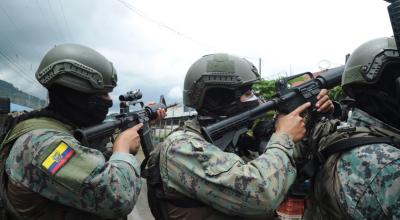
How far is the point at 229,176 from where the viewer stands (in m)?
2.09

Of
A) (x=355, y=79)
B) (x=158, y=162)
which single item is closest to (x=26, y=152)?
(x=158, y=162)

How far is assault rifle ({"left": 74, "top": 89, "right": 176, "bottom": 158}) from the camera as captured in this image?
8.35 feet

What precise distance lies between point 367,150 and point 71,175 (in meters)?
1.69

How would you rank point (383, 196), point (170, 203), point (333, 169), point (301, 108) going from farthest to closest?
point (301, 108), point (170, 203), point (333, 169), point (383, 196)

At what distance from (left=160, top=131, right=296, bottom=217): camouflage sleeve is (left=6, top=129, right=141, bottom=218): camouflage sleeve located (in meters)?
0.31

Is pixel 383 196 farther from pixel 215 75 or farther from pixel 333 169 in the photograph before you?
pixel 215 75

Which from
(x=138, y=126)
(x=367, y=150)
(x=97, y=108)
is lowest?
(x=367, y=150)

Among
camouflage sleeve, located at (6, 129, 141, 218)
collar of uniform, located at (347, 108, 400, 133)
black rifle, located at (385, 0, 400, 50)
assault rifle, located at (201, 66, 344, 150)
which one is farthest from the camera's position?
assault rifle, located at (201, 66, 344, 150)

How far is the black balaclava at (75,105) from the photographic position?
2.78 metres

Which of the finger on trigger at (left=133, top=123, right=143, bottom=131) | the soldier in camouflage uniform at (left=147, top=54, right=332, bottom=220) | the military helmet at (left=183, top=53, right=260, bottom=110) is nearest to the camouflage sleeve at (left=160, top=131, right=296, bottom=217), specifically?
the soldier in camouflage uniform at (left=147, top=54, right=332, bottom=220)

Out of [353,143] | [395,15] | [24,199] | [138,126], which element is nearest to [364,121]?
[353,143]

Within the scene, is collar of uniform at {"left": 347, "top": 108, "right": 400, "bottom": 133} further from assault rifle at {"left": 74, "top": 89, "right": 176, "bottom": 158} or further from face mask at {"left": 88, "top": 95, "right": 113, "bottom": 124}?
face mask at {"left": 88, "top": 95, "right": 113, "bottom": 124}

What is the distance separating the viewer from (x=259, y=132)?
2756 millimetres

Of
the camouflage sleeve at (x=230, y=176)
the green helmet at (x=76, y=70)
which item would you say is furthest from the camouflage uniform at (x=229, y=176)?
the green helmet at (x=76, y=70)
